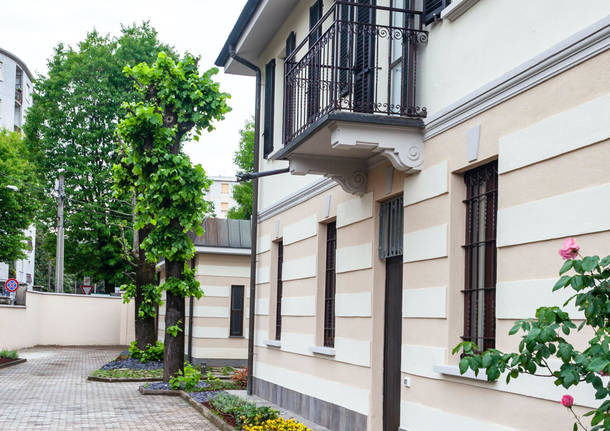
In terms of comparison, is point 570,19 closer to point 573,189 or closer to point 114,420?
point 573,189

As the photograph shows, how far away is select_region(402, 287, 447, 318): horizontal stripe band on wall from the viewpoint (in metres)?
8.27

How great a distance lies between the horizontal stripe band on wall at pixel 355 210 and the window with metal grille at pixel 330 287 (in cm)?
86

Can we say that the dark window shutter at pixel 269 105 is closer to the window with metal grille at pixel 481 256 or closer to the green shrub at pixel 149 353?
the window with metal grille at pixel 481 256

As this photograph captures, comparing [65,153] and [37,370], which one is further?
[65,153]

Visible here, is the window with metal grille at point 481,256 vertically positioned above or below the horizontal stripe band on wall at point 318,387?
above

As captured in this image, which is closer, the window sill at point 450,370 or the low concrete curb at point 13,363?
the window sill at point 450,370

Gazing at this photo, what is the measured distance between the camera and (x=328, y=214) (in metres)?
12.5

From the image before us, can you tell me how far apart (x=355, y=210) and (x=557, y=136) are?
4926 millimetres

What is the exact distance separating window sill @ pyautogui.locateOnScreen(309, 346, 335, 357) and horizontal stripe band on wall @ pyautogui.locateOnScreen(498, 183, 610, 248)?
5078 mm

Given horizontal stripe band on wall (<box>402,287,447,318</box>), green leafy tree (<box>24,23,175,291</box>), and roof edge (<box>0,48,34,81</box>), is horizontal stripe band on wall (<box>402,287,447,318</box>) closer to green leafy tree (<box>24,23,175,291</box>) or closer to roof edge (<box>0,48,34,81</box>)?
green leafy tree (<box>24,23,175,291</box>)

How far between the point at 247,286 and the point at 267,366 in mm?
9650

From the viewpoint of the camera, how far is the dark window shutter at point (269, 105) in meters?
16.2

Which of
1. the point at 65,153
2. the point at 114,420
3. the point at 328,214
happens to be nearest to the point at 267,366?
the point at 114,420

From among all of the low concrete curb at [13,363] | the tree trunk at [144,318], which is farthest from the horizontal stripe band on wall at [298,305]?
the low concrete curb at [13,363]
